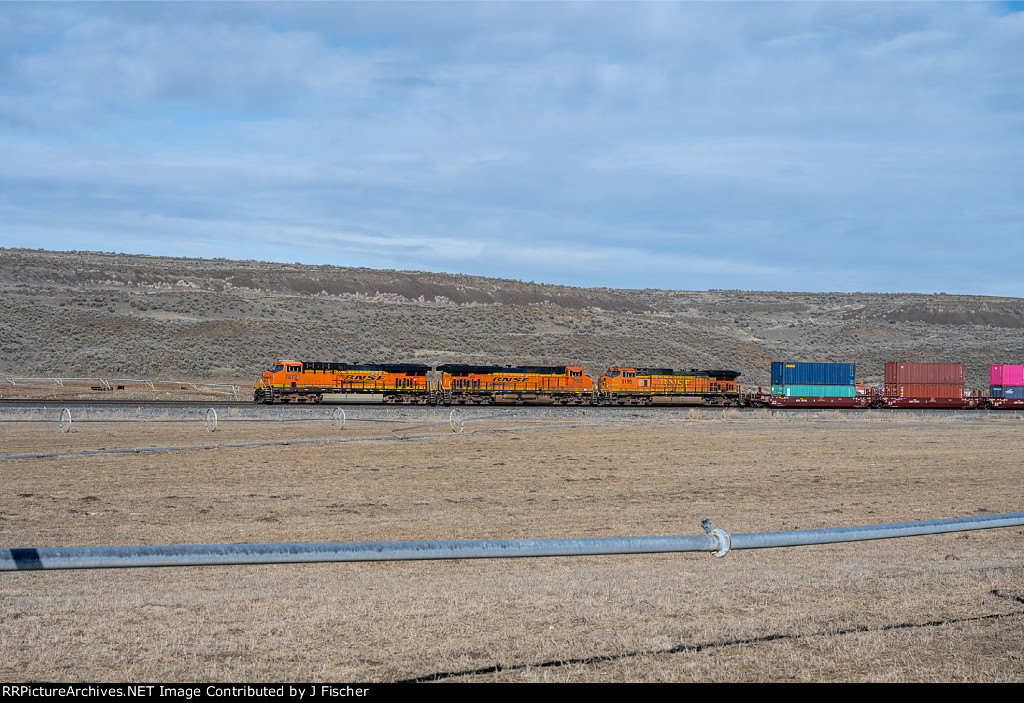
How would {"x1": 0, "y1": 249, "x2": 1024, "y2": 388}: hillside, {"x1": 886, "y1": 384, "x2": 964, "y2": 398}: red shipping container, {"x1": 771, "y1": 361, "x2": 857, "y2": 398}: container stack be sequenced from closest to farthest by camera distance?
{"x1": 771, "y1": 361, "x2": 857, "y2": 398}: container stack < {"x1": 886, "y1": 384, "x2": 964, "y2": 398}: red shipping container < {"x1": 0, "y1": 249, "x2": 1024, "y2": 388}: hillside

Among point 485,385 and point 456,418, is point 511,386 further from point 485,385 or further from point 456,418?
point 456,418

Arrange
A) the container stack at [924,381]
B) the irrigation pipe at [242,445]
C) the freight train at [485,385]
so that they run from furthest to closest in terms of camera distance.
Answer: the container stack at [924,381] < the freight train at [485,385] < the irrigation pipe at [242,445]

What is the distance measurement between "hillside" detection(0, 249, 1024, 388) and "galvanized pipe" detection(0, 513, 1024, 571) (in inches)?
3067

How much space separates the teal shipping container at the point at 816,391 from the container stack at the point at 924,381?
334 centimetres

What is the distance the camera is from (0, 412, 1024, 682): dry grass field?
20.5 feet

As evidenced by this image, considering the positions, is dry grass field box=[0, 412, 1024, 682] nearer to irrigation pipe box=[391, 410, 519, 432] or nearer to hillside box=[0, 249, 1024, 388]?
irrigation pipe box=[391, 410, 519, 432]

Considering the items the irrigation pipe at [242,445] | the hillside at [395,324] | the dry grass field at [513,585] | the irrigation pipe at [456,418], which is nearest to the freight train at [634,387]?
the irrigation pipe at [456,418]

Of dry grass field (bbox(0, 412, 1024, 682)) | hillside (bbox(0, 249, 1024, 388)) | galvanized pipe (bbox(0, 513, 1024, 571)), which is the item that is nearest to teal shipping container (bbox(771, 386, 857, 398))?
hillside (bbox(0, 249, 1024, 388))

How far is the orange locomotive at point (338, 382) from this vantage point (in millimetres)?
58688

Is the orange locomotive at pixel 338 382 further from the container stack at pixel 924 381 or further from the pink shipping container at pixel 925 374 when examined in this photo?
the pink shipping container at pixel 925 374

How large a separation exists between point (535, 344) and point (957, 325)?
8311 cm

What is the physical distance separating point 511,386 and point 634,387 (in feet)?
29.9
